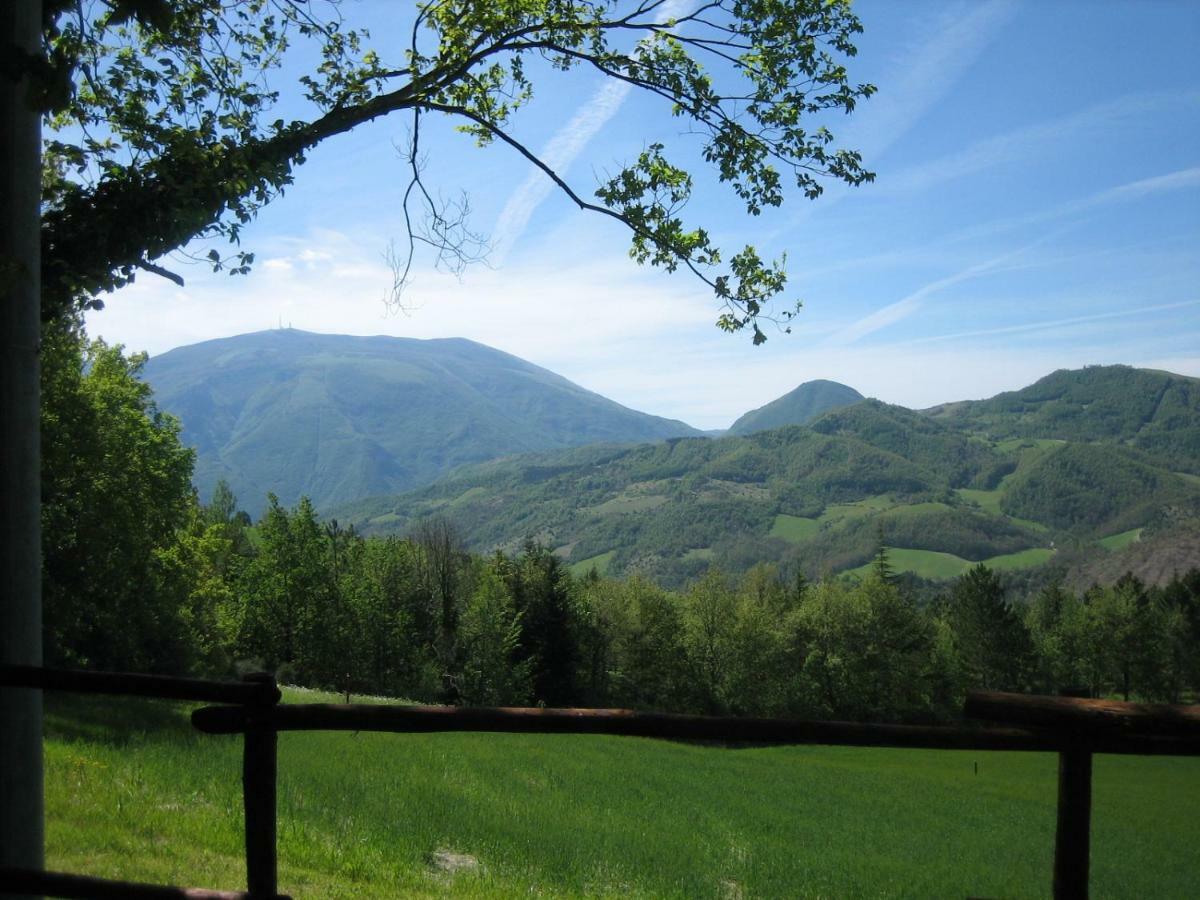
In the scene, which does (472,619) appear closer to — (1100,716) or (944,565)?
(1100,716)

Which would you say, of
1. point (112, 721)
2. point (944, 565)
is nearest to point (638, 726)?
point (112, 721)

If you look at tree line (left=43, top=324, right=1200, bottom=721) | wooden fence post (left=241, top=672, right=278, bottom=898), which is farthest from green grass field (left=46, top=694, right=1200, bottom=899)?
tree line (left=43, top=324, right=1200, bottom=721)

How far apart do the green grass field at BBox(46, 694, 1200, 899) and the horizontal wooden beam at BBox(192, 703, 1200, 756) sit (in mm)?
3611

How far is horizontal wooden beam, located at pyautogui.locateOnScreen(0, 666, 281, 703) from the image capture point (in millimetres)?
3744

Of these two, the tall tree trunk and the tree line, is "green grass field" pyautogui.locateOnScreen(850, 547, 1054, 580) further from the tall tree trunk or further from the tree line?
the tall tree trunk

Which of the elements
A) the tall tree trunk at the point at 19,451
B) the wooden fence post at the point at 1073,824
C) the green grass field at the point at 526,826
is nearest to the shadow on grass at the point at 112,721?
the green grass field at the point at 526,826

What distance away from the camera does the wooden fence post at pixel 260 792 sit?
3748 mm

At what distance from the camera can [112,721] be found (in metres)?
14.5

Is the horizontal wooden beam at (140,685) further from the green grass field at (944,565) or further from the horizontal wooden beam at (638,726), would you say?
the green grass field at (944,565)

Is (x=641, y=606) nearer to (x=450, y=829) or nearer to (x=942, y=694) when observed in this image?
(x=942, y=694)

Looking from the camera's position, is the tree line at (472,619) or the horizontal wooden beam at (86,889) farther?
the tree line at (472,619)

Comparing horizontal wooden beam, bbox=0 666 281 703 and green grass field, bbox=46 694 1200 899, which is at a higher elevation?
horizontal wooden beam, bbox=0 666 281 703

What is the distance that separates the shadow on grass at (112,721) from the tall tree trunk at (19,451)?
9.00 m

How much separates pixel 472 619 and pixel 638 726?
45.5 metres
